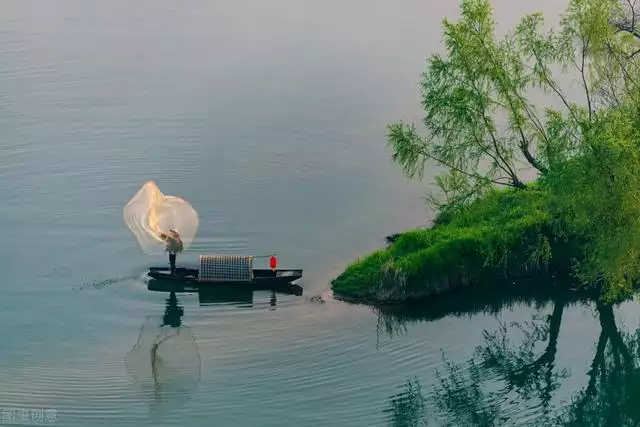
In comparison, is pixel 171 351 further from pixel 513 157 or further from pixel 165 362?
pixel 513 157

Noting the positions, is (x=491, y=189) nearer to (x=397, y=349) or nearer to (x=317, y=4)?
(x=397, y=349)

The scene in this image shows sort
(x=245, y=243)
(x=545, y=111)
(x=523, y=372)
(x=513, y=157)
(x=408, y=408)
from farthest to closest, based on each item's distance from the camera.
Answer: (x=245, y=243) → (x=513, y=157) → (x=545, y=111) → (x=523, y=372) → (x=408, y=408)

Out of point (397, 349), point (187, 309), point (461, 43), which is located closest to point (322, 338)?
point (397, 349)

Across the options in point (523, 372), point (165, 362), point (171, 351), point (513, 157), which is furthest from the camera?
point (513, 157)

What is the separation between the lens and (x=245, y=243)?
134 feet

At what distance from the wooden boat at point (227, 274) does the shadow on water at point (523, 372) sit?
13.0ft

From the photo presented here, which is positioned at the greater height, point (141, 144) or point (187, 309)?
point (141, 144)

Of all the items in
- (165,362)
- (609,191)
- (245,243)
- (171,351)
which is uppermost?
(609,191)

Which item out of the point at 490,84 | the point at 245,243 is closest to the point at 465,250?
the point at 490,84

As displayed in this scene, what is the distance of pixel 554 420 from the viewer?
103 feet

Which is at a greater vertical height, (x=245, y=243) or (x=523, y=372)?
(x=245, y=243)

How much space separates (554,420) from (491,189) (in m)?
9.70

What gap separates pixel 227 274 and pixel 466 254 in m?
8.84

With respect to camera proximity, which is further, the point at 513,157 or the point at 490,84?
the point at 513,157
